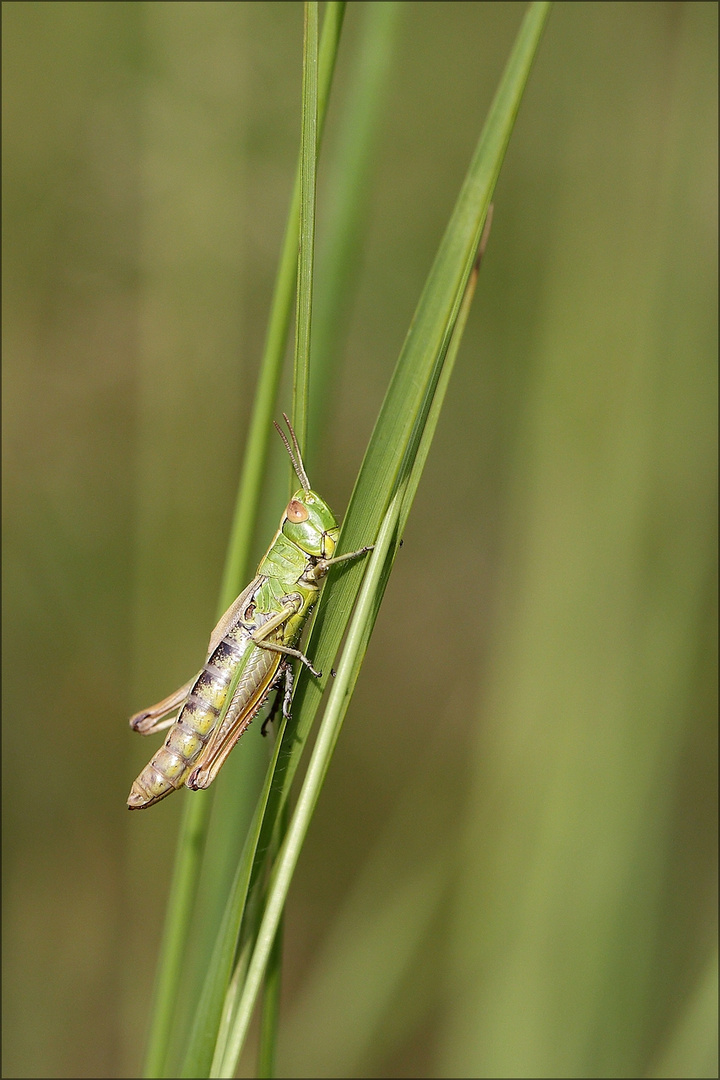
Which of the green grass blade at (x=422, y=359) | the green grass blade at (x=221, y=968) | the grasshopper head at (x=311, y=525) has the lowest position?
the green grass blade at (x=221, y=968)

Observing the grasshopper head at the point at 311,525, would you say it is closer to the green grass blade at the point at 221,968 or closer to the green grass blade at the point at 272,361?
the green grass blade at the point at 272,361

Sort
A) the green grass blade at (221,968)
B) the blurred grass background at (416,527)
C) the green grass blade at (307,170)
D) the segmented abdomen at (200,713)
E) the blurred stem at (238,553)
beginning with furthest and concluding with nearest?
1. the blurred grass background at (416,527)
2. the segmented abdomen at (200,713)
3. the blurred stem at (238,553)
4. the green grass blade at (221,968)
5. the green grass blade at (307,170)

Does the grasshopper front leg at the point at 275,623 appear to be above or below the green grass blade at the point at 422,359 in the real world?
below

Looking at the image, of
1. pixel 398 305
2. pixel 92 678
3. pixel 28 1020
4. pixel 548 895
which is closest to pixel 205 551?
pixel 92 678

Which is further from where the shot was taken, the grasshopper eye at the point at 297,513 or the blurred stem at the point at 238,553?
the grasshopper eye at the point at 297,513

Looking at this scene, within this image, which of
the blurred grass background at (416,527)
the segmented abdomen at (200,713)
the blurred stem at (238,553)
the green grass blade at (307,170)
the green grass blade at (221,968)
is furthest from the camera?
the blurred grass background at (416,527)

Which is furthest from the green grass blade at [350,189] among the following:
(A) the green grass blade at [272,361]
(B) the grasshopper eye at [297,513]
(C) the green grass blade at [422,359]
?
(B) the grasshopper eye at [297,513]

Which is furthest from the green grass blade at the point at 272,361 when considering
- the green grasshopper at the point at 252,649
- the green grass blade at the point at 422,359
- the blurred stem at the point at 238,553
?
the green grasshopper at the point at 252,649

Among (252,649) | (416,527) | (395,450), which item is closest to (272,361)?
(395,450)
